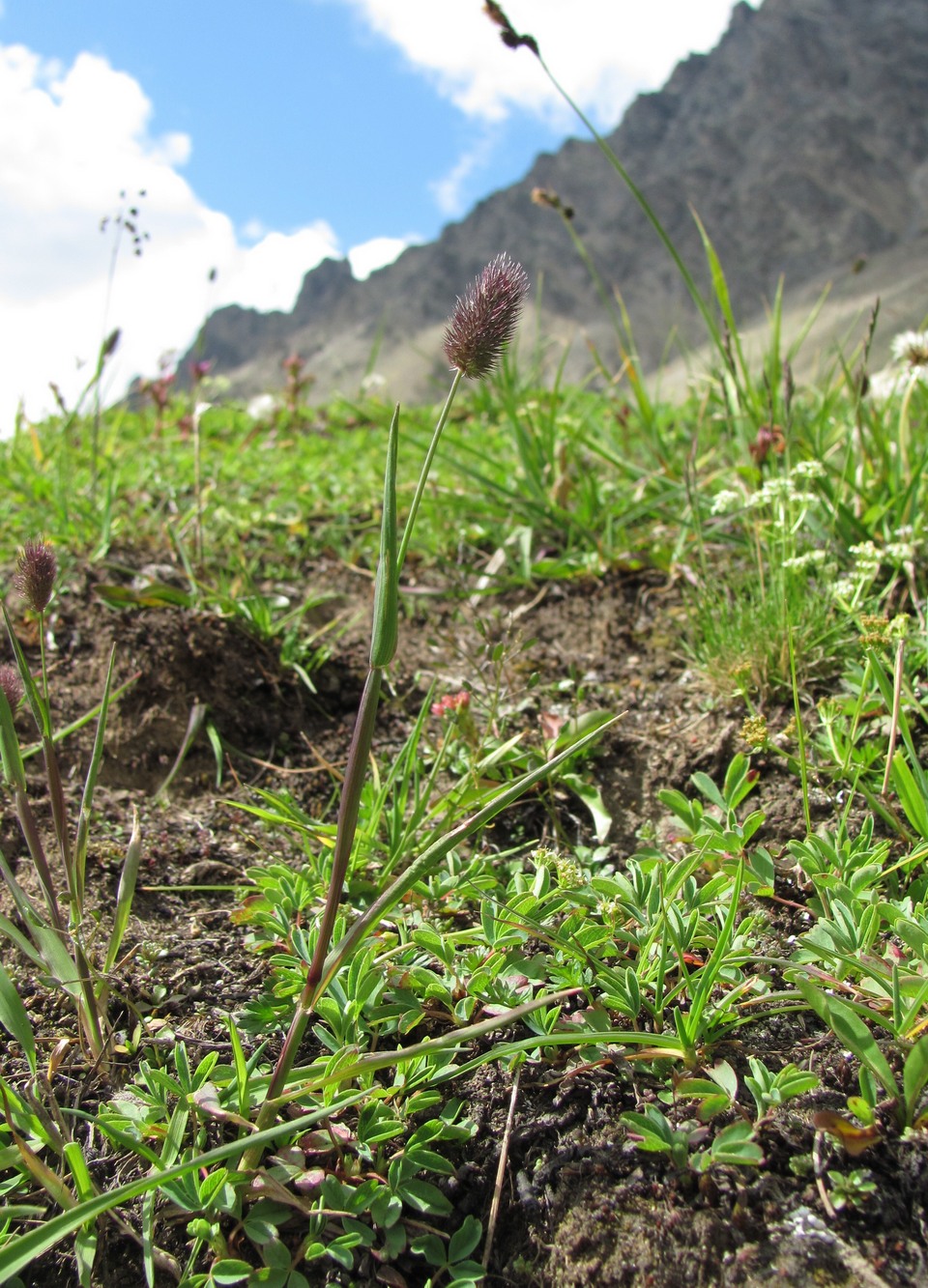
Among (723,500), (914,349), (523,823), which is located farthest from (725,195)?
(523,823)

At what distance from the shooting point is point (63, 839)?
50.3 inches

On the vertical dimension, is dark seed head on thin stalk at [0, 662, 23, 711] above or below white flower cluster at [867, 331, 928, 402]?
above

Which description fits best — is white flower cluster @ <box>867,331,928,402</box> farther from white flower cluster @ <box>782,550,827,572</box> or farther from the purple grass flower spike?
the purple grass flower spike

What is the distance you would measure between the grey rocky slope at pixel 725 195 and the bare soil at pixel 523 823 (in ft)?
271

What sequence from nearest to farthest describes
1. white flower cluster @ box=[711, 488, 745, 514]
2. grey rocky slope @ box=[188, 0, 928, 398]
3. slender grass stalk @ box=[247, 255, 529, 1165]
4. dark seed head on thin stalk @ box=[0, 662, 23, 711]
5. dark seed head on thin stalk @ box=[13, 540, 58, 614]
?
1. slender grass stalk @ box=[247, 255, 529, 1165]
2. dark seed head on thin stalk @ box=[13, 540, 58, 614]
3. dark seed head on thin stalk @ box=[0, 662, 23, 711]
4. white flower cluster @ box=[711, 488, 745, 514]
5. grey rocky slope @ box=[188, 0, 928, 398]

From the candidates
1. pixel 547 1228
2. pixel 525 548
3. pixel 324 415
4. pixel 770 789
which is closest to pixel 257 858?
pixel 547 1228

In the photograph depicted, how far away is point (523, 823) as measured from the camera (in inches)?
74.3

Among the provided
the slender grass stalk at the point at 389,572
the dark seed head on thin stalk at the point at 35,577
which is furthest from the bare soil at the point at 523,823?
the dark seed head on thin stalk at the point at 35,577

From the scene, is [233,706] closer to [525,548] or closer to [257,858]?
[257,858]

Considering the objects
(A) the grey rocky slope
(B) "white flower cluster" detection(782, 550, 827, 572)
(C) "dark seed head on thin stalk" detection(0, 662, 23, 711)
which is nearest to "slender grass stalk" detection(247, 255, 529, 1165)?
(C) "dark seed head on thin stalk" detection(0, 662, 23, 711)

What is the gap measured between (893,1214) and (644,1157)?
291mm

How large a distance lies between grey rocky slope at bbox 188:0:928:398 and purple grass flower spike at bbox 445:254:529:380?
83.8 meters

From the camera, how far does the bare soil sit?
1.01 m

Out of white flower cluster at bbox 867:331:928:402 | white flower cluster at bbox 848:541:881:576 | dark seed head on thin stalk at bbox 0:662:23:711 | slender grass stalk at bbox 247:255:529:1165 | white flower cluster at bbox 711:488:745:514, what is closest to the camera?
slender grass stalk at bbox 247:255:529:1165
